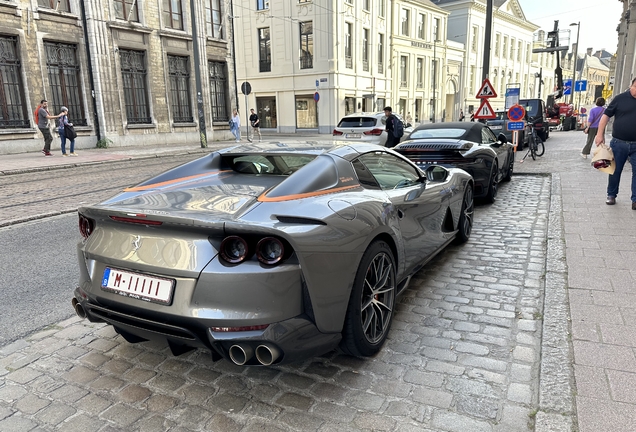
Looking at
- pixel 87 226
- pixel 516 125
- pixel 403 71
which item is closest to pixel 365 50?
pixel 403 71

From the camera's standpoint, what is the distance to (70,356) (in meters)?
3.19

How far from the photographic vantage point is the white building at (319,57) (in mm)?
34688

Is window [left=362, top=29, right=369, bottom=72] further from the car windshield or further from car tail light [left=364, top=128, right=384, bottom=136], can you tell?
the car windshield

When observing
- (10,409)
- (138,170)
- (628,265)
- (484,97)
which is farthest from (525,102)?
(10,409)

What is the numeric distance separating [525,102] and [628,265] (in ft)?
66.3

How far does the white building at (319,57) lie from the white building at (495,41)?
1377 centimetres

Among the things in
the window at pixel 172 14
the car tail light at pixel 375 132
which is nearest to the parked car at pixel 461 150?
the car tail light at pixel 375 132

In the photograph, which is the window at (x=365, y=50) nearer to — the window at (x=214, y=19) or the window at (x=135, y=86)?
the window at (x=214, y=19)

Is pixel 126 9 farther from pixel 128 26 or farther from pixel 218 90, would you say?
pixel 218 90

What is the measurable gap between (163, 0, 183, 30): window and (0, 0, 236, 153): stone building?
0.05 m

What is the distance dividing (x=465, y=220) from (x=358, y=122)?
10.8m

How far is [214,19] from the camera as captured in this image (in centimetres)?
2597

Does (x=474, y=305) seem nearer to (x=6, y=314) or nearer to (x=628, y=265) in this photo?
(x=628, y=265)

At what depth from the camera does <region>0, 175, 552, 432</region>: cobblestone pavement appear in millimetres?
2480
